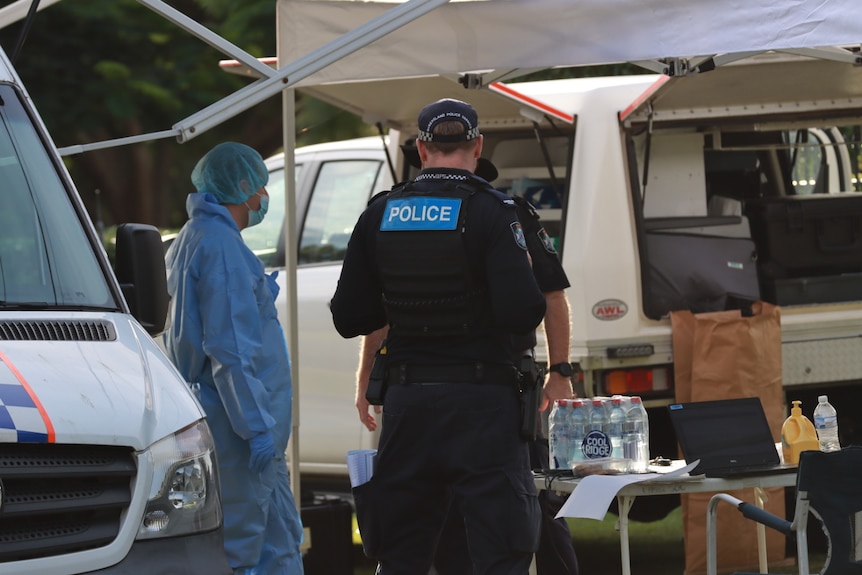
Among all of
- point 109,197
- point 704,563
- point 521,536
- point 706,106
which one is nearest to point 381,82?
point 706,106

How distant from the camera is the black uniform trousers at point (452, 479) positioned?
15.8ft

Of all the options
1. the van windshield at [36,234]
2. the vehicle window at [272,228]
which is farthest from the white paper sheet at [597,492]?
the vehicle window at [272,228]

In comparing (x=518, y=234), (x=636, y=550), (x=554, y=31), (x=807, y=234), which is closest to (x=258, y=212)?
(x=554, y=31)

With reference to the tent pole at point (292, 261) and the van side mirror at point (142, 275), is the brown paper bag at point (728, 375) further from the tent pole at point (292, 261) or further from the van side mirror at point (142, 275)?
the van side mirror at point (142, 275)

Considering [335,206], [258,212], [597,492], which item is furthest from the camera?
[335,206]

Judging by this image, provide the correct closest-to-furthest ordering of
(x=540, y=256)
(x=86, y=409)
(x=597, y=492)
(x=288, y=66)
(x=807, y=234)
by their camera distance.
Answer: (x=86, y=409)
(x=597, y=492)
(x=540, y=256)
(x=288, y=66)
(x=807, y=234)

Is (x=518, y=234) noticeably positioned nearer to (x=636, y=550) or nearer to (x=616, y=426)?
(x=616, y=426)

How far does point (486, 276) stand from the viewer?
491 centimetres

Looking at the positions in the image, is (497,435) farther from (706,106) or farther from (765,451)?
(706,106)

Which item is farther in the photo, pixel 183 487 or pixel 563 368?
pixel 563 368

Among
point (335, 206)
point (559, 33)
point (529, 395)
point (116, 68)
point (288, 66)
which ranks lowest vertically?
point (529, 395)

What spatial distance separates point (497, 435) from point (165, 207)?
1602cm

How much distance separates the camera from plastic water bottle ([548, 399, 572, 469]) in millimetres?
5570

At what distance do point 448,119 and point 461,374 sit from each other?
81 centimetres
